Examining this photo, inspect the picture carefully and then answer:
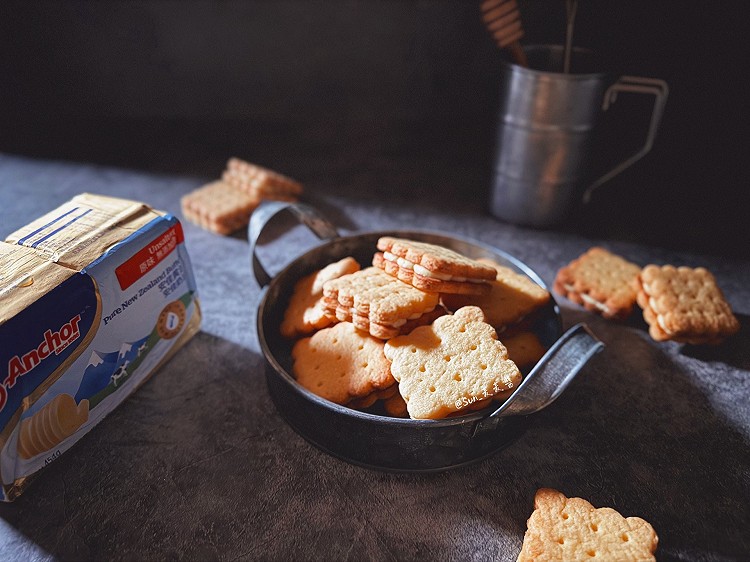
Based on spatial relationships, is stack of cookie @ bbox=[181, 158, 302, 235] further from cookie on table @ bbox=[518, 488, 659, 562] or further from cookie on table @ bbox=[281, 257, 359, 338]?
cookie on table @ bbox=[518, 488, 659, 562]

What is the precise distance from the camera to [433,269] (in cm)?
114

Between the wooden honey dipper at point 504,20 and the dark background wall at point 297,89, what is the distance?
19.3 inches

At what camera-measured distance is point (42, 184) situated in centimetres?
218

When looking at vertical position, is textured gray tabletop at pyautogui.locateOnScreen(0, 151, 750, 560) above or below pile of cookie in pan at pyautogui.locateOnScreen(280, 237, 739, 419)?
below

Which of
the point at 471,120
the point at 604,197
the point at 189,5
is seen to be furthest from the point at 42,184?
the point at 604,197

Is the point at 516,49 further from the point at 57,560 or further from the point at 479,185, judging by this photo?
the point at 57,560

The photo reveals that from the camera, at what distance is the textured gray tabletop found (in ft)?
3.33

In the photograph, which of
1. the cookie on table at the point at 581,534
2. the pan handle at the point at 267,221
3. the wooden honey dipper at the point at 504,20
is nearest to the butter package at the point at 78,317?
the pan handle at the point at 267,221

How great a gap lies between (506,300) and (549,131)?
→ 0.75 metres

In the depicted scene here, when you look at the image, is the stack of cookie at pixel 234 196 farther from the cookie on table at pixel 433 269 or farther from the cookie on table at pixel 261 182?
the cookie on table at pixel 433 269

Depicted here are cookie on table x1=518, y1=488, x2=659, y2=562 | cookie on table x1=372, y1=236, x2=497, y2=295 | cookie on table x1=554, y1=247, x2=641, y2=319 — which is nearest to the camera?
cookie on table x1=518, y1=488, x2=659, y2=562

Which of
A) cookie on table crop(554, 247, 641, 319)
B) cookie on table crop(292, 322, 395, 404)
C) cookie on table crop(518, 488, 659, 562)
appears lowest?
cookie on table crop(518, 488, 659, 562)

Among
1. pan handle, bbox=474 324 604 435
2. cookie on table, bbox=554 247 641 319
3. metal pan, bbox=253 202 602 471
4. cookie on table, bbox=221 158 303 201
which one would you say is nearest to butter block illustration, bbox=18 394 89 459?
metal pan, bbox=253 202 602 471

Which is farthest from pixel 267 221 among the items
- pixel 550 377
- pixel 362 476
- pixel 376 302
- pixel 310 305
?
pixel 550 377
